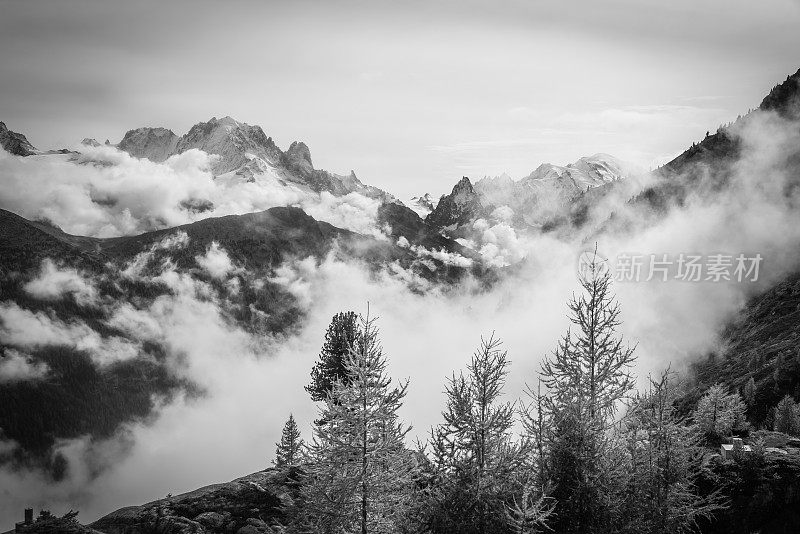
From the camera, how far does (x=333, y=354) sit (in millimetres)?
48906

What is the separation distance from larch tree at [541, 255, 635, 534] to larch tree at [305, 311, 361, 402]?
974 inches

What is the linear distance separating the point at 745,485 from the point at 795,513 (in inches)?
90.3

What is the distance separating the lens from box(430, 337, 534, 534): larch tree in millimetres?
22062

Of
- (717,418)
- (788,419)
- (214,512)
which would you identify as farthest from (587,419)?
(788,419)

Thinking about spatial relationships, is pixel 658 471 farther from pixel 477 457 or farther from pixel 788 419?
pixel 788 419

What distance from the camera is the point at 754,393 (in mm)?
90312

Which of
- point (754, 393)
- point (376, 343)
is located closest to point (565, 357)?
point (376, 343)

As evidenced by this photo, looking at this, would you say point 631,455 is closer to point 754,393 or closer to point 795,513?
point 795,513

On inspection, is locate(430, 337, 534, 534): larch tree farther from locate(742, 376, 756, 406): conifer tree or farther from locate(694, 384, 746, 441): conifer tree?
locate(742, 376, 756, 406): conifer tree

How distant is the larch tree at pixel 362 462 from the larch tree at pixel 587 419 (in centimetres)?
612

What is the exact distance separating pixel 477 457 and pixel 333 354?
27.2 m

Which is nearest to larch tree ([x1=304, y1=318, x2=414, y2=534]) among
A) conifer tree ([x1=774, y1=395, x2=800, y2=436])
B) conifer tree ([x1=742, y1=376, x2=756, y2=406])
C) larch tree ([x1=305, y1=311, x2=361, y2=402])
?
larch tree ([x1=305, y1=311, x2=361, y2=402])

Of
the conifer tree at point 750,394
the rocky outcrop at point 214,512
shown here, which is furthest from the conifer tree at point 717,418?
the conifer tree at point 750,394

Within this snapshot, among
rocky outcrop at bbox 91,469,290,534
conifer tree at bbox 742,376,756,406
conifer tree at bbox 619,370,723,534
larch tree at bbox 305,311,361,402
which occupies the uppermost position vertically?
larch tree at bbox 305,311,361,402
